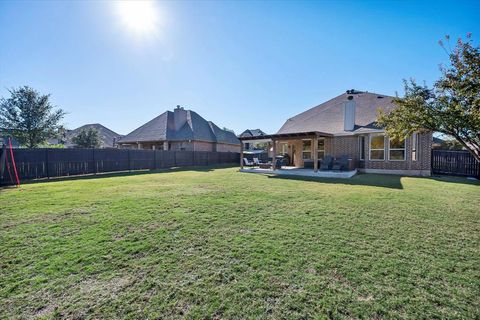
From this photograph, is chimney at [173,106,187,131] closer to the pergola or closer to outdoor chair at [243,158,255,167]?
outdoor chair at [243,158,255,167]

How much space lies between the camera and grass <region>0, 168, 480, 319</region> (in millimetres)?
2186

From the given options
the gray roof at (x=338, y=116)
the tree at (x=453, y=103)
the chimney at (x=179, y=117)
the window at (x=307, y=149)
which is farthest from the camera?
the chimney at (x=179, y=117)

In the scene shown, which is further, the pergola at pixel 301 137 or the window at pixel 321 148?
the window at pixel 321 148

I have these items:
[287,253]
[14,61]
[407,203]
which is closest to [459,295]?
[287,253]

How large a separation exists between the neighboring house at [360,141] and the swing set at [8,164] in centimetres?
1344

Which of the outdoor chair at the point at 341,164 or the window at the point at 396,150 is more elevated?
the window at the point at 396,150

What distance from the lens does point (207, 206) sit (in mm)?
5590

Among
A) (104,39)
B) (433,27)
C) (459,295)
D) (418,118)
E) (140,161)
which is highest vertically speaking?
(104,39)

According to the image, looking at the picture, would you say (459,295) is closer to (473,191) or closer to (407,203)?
(407,203)

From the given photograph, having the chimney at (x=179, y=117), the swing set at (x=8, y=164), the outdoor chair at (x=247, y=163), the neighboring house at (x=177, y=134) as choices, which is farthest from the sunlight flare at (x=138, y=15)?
the chimney at (x=179, y=117)

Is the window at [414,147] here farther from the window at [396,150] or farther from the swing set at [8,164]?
the swing set at [8,164]

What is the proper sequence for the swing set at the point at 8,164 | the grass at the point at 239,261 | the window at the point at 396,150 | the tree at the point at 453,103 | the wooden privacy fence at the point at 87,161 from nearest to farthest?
1. the grass at the point at 239,261
2. the tree at the point at 453,103
3. the swing set at the point at 8,164
4. the wooden privacy fence at the point at 87,161
5. the window at the point at 396,150

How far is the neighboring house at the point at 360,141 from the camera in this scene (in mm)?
12664

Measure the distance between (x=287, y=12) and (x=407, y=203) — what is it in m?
8.94
